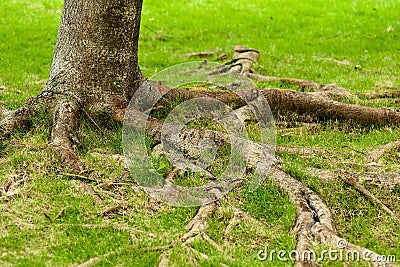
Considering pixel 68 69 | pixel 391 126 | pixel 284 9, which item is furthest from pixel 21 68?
pixel 284 9

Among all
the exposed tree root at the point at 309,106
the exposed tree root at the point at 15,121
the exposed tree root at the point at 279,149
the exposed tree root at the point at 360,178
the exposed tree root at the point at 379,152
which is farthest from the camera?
the exposed tree root at the point at 309,106

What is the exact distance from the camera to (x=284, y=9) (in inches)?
688

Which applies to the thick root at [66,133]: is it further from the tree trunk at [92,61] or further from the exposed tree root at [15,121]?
the exposed tree root at [15,121]

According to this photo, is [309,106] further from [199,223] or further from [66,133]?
[66,133]

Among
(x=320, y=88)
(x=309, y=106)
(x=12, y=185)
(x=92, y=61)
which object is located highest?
(x=92, y=61)

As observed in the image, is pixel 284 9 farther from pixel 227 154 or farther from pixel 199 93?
pixel 227 154

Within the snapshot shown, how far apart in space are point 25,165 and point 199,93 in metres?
2.87

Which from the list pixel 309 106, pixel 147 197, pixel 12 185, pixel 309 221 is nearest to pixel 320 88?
pixel 309 106

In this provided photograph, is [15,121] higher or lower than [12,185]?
higher

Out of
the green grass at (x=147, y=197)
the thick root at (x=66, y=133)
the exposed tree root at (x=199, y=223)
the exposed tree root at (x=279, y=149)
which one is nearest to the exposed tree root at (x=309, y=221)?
the exposed tree root at (x=279, y=149)

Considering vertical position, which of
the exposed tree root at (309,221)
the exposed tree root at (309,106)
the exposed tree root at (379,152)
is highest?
the exposed tree root at (309,106)

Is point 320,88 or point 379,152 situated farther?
point 320,88

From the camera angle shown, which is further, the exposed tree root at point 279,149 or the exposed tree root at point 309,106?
the exposed tree root at point 309,106

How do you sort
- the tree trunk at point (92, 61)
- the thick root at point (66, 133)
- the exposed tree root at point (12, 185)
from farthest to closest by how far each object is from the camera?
the tree trunk at point (92, 61)
the thick root at point (66, 133)
the exposed tree root at point (12, 185)
